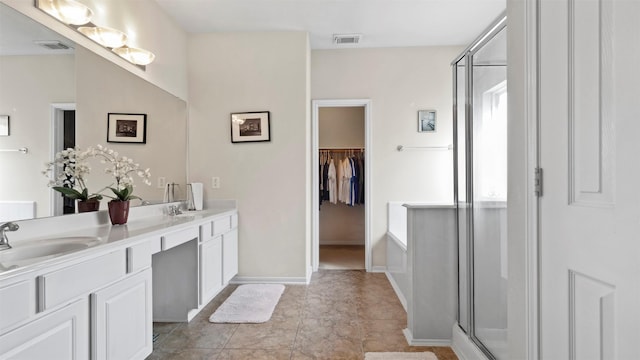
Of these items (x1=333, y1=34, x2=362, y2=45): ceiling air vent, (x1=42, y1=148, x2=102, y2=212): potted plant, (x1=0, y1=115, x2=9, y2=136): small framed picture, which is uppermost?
(x1=333, y1=34, x2=362, y2=45): ceiling air vent

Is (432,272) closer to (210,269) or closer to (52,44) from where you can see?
(210,269)

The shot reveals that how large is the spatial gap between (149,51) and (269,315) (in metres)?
2.50

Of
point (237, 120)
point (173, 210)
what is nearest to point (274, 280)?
point (173, 210)

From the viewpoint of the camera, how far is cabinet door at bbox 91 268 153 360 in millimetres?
1473

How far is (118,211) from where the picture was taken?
2.16 metres

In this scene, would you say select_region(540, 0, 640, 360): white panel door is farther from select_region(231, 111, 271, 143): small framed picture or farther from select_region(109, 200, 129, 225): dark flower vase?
select_region(231, 111, 271, 143): small framed picture

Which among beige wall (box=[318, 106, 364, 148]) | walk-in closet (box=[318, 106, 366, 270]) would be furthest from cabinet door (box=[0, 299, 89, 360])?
beige wall (box=[318, 106, 364, 148])

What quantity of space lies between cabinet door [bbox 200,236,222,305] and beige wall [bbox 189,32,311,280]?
1.90 feet

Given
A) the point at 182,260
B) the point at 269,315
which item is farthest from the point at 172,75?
the point at 269,315

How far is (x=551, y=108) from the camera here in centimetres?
114

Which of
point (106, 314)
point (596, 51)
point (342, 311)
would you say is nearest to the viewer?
point (596, 51)

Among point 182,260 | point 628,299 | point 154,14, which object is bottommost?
point 182,260

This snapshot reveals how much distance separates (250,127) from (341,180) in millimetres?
2024

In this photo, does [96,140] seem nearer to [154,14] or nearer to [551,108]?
[154,14]
